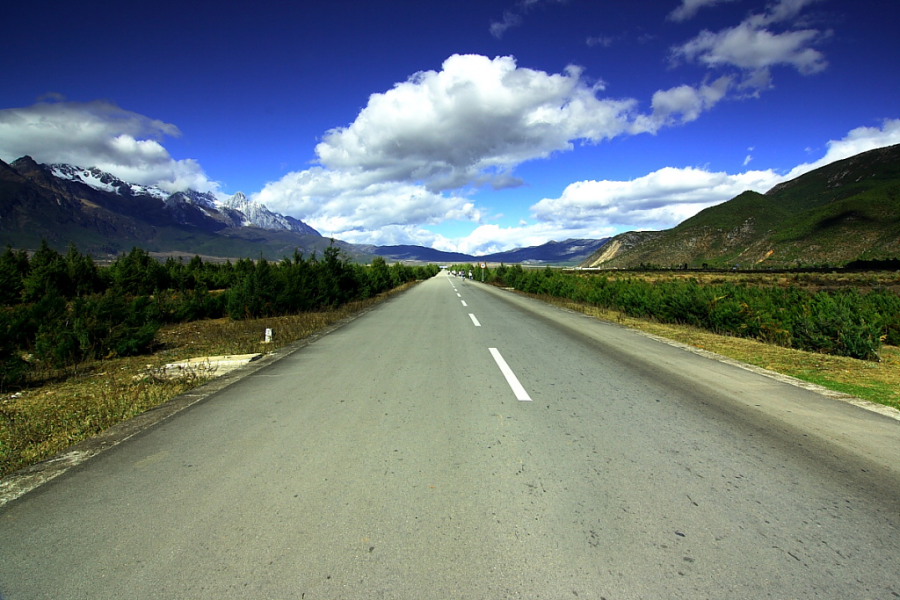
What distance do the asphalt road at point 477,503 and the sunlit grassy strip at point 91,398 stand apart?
0.87 meters

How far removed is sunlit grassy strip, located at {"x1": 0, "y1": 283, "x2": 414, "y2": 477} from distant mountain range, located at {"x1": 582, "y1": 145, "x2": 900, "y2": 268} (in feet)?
374

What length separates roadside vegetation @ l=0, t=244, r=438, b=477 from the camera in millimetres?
5566

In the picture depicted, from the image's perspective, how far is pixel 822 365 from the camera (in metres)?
8.27

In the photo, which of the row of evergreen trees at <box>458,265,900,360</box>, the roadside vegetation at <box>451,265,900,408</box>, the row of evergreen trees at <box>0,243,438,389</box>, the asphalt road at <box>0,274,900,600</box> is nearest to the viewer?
the asphalt road at <box>0,274,900,600</box>

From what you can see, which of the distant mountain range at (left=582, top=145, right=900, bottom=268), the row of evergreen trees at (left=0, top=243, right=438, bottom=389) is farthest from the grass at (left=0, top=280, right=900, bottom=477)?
the distant mountain range at (left=582, top=145, right=900, bottom=268)

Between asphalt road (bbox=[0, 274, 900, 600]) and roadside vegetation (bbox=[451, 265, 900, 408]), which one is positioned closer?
asphalt road (bbox=[0, 274, 900, 600])

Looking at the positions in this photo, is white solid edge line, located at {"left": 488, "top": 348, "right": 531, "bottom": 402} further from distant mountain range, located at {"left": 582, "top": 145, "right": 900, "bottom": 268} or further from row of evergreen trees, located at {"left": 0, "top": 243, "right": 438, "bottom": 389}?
distant mountain range, located at {"left": 582, "top": 145, "right": 900, "bottom": 268}

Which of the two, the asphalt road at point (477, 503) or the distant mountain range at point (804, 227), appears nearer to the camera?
the asphalt road at point (477, 503)

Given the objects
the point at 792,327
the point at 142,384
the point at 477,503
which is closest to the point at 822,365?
the point at 792,327

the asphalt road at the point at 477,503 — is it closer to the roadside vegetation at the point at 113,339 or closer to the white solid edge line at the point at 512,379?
the white solid edge line at the point at 512,379

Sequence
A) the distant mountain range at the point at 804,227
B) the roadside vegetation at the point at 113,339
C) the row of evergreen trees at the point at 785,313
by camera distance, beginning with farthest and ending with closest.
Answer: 1. the distant mountain range at the point at 804,227
2. the row of evergreen trees at the point at 785,313
3. the roadside vegetation at the point at 113,339

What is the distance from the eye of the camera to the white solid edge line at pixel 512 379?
600 cm

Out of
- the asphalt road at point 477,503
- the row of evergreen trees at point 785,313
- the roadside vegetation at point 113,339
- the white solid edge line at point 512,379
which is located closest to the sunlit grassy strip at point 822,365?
the row of evergreen trees at point 785,313

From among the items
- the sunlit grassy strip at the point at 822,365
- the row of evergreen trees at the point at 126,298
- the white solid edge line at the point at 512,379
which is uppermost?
the row of evergreen trees at the point at 126,298
